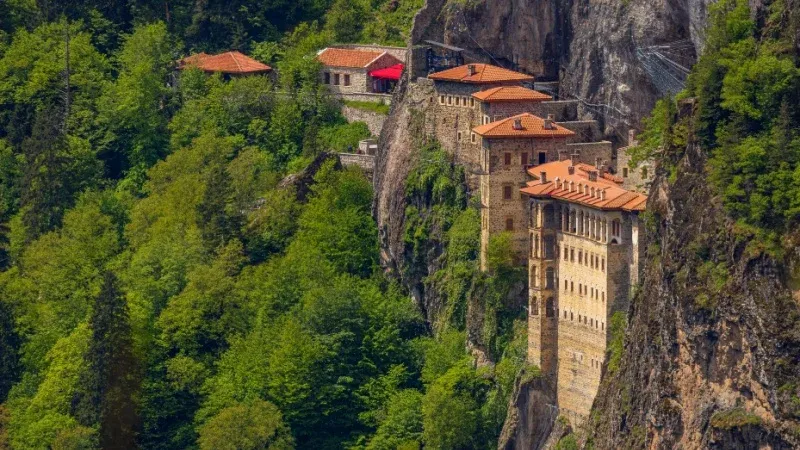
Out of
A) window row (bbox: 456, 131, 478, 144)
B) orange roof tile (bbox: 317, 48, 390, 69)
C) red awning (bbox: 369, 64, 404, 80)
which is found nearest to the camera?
window row (bbox: 456, 131, 478, 144)

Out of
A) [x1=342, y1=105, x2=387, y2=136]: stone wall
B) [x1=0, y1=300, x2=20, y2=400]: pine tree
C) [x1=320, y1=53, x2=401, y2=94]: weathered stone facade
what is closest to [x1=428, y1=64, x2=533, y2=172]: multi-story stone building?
[x1=342, y1=105, x2=387, y2=136]: stone wall

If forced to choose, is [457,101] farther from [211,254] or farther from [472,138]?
[211,254]

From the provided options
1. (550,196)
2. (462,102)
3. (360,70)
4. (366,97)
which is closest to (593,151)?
(462,102)

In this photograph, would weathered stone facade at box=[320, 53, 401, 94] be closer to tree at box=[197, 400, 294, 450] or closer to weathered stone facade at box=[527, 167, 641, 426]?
tree at box=[197, 400, 294, 450]

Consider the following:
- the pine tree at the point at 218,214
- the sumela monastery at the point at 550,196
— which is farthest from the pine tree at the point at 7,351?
the sumela monastery at the point at 550,196

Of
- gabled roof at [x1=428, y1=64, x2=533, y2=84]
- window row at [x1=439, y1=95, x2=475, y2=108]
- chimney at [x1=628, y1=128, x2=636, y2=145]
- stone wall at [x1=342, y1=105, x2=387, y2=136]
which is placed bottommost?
stone wall at [x1=342, y1=105, x2=387, y2=136]

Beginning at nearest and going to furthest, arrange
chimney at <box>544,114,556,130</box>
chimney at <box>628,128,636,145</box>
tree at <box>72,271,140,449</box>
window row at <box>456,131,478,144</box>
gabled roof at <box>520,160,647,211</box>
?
gabled roof at <box>520,160,647,211</box> < chimney at <box>628,128,636,145</box> < chimney at <box>544,114,556,130</box> < window row at <box>456,131,478,144</box> < tree at <box>72,271,140,449</box>

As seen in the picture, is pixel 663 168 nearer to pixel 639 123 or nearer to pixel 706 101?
pixel 706 101
